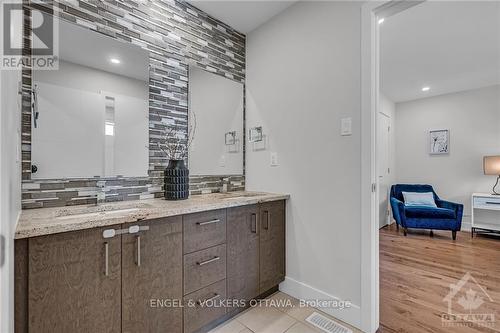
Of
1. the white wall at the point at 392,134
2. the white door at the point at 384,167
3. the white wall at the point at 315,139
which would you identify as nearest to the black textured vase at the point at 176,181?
the white wall at the point at 315,139

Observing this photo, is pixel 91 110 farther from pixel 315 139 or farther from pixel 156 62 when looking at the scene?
pixel 315 139

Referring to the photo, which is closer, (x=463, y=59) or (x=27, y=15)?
(x=27, y=15)

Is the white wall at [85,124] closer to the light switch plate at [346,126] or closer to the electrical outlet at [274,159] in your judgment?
the electrical outlet at [274,159]

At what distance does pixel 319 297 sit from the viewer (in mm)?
1822

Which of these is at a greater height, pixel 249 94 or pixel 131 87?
pixel 249 94

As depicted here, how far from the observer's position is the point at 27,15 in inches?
51.1

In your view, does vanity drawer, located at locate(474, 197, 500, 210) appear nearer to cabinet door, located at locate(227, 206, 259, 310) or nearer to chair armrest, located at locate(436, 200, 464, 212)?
chair armrest, located at locate(436, 200, 464, 212)

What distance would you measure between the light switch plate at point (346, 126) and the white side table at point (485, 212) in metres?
3.88

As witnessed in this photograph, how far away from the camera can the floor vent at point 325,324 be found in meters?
1.57

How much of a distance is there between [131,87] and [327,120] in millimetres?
1513

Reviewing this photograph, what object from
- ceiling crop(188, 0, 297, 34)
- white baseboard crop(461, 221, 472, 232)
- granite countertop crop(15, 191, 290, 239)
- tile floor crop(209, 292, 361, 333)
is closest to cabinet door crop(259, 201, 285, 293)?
tile floor crop(209, 292, 361, 333)

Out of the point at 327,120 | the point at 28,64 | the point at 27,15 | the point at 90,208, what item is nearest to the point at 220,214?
the point at 90,208

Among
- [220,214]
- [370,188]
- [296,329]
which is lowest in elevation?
[296,329]

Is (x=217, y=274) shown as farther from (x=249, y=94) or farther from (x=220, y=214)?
(x=249, y=94)
